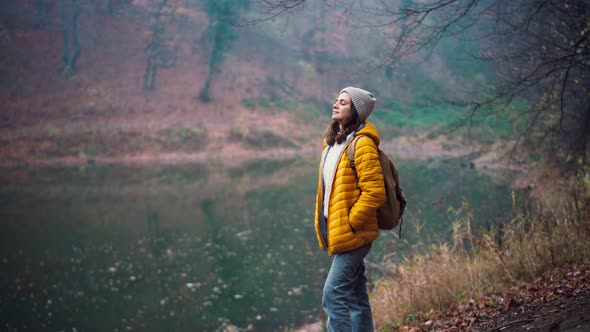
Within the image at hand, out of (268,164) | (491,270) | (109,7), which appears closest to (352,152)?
(491,270)

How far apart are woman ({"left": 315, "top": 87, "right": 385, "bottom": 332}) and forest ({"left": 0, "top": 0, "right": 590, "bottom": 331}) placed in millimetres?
1251

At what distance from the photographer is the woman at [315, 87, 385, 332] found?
3443 mm

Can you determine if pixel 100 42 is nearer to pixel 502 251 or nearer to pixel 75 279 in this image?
pixel 75 279

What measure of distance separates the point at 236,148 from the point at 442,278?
912 inches

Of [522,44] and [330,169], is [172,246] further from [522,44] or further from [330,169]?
[330,169]

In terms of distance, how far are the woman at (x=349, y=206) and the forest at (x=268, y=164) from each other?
4.10ft

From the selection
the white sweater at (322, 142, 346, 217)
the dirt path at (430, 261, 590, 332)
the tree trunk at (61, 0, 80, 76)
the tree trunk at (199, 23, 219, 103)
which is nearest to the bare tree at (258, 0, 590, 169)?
the white sweater at (322, 142, 346, 217)

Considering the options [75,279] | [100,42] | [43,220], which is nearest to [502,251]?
[75,279]

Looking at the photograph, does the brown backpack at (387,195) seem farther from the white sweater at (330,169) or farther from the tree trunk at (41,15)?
the tree trunk at (41,15)

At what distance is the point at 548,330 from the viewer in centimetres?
340

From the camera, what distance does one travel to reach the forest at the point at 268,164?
19.3 ft

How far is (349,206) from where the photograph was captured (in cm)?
351

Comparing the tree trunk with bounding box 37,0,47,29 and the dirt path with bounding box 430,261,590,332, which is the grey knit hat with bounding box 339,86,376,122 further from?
the tree trunk with bounding box 37,0,47,29

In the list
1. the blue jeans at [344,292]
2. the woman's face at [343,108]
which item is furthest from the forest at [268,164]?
the woman's face at [343,108]
